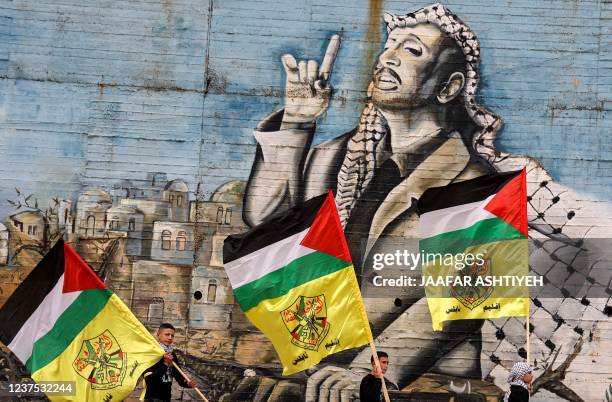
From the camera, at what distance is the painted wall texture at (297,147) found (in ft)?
38.0

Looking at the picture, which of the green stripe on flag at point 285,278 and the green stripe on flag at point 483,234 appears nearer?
the green stripe on flag at point 285,278

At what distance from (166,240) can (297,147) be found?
2.00 metres

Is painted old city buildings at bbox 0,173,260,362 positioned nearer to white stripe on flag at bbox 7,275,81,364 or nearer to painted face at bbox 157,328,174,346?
painted face at bbox 157,328,174,346

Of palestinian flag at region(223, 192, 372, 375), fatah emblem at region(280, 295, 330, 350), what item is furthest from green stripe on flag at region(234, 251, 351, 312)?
fatah emblem at region(280, 295, 330, 350)

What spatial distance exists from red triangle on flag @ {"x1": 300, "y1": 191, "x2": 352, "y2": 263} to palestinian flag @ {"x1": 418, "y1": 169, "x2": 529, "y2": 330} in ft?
3.45

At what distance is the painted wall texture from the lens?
11570mm

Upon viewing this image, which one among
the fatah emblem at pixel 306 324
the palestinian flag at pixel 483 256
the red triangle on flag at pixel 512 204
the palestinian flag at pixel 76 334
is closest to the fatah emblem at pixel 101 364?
the palestinian flag at pixel 76 334

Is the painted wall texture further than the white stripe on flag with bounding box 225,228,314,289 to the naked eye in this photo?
Yes

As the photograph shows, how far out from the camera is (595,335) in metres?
11.7

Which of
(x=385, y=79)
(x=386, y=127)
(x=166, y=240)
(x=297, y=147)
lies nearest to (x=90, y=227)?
(x=166, y=240)

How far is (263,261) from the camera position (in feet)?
31.0

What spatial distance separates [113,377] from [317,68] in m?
4.78

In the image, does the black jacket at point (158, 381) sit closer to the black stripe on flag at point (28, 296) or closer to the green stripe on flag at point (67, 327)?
the green stripe on flag at point (67, 327)

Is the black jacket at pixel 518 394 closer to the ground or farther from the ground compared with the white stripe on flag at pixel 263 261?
closer to the ground
